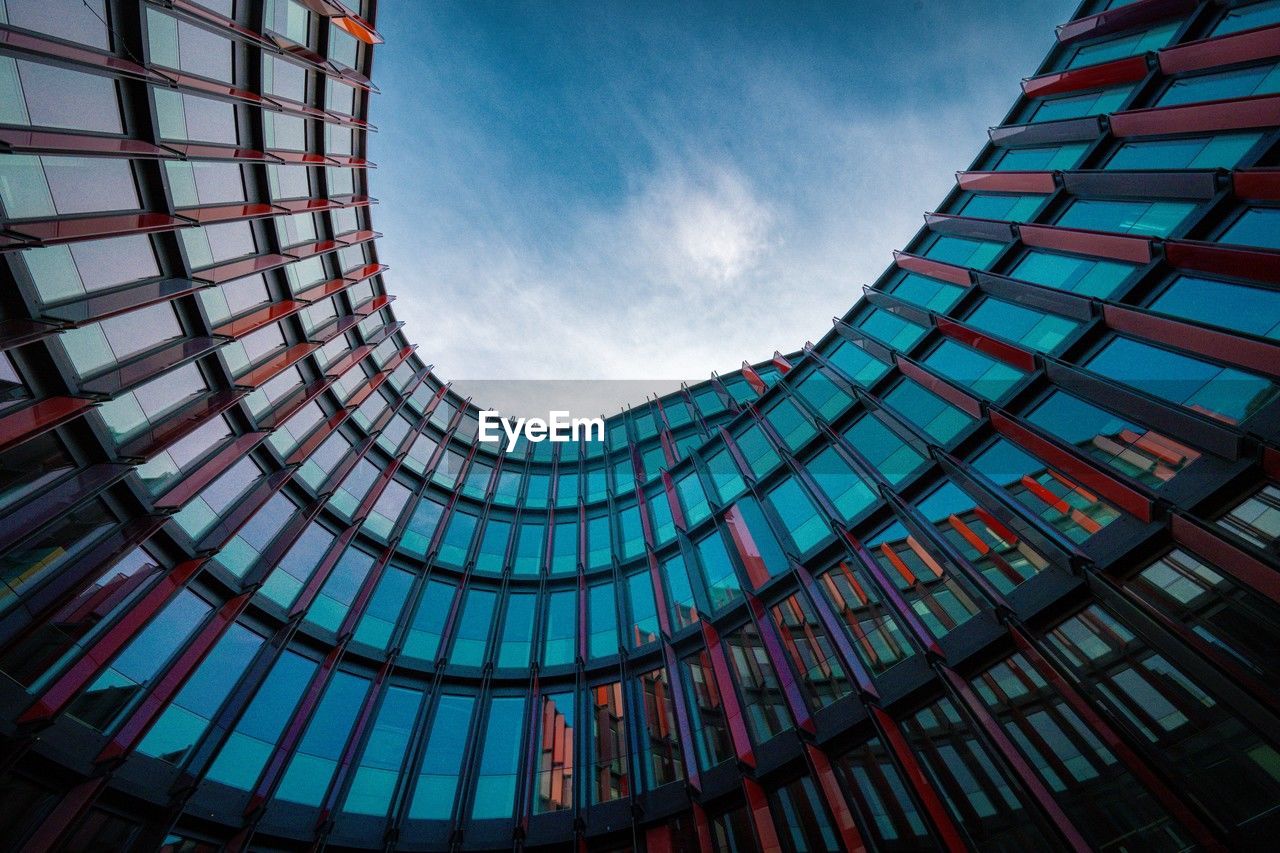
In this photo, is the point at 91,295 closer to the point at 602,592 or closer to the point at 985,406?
the point at 602,592

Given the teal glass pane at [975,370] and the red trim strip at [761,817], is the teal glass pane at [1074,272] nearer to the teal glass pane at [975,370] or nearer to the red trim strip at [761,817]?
the teal glass pane at [975,370]

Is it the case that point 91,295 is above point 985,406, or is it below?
above

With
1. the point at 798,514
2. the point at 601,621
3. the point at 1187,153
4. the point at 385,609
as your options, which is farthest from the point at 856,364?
the point at 385,609

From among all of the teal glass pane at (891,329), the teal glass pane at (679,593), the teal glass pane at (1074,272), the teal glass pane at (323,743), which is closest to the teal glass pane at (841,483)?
the teal glass pane at (891,329)

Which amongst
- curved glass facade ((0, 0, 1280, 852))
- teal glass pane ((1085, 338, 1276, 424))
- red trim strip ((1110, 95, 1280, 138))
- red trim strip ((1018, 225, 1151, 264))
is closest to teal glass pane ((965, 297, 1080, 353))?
curved glass facade ((0, 0, 1280, 852))

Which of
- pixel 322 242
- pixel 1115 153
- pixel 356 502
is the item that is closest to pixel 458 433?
pixel 356 502

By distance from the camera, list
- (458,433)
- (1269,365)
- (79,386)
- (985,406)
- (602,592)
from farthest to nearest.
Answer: (458,433) → (602,592) → (985,406) → (79,386) → (1269,365)

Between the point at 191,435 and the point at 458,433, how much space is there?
618 inches

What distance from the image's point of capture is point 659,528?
87.0 ft

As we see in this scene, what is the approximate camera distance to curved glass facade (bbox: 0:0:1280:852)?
11.2 metres

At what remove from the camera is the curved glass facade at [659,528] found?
443 inches

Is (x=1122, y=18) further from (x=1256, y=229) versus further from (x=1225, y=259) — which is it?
(x=1225, y=259)

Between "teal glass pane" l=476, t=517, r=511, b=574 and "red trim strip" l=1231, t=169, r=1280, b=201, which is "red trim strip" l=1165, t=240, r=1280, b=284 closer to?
"red trim strip" l=1231, t=169, r=1280, b=201

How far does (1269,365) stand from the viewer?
11664 mm
